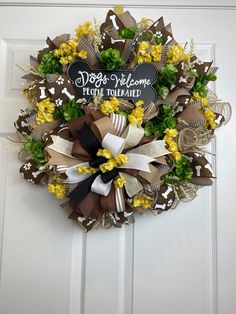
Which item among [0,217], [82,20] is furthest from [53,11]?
[0,217]

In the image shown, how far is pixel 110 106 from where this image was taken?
28.7 inches

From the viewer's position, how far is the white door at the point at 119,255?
0.83 metres

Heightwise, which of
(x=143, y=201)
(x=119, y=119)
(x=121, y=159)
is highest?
(x=119, y=119)

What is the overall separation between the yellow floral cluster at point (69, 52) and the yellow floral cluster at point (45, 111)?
121mm

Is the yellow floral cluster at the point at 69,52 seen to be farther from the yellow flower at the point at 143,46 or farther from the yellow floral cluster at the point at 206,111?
the yellow floral cluster at the point at 206,111

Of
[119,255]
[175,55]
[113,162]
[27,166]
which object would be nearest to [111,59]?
[175,55]

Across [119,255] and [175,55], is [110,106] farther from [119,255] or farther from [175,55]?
[119,255]

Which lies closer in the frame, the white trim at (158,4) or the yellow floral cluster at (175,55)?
the yellow floral cluster at (175,55)

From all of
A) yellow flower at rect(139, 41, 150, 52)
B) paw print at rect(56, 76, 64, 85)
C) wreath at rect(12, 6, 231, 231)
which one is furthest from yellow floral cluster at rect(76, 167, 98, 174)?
yellow flower at rect(139, 41, 150, 52)

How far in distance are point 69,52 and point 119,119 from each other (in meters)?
0.25

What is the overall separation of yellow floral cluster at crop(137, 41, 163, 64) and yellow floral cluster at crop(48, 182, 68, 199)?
1.31ft

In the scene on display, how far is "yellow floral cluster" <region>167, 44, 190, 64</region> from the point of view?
758 mm

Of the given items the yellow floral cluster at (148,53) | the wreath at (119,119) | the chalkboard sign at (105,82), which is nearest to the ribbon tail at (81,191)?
the wreath at (119,119)

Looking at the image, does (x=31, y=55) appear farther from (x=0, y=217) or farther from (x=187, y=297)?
(x=187, y=297)
